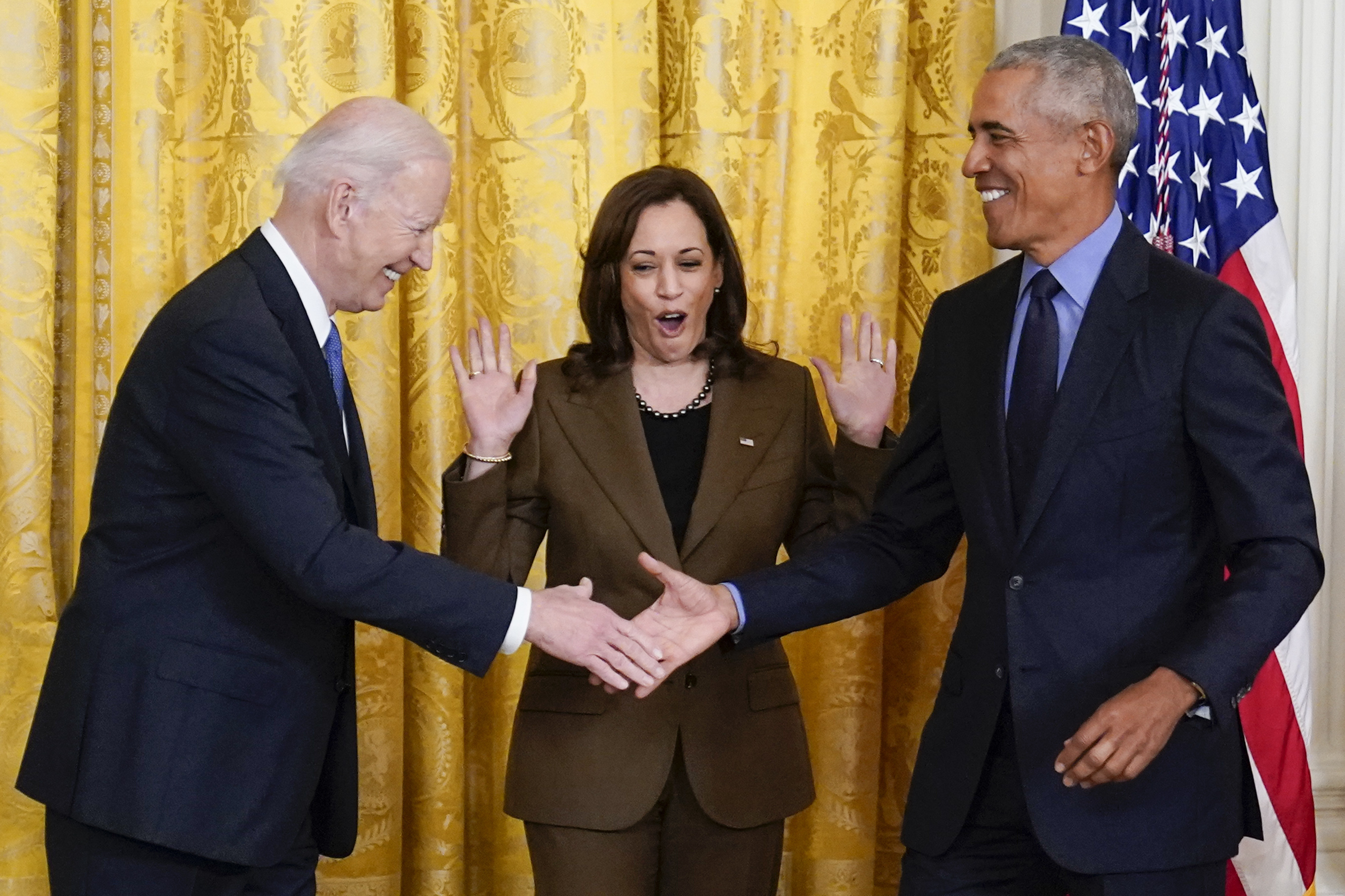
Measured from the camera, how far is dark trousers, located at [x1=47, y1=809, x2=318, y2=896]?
216 cm

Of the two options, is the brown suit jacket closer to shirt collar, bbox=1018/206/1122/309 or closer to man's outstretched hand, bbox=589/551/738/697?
man's outstretched hand, bbox=589/551/738/697

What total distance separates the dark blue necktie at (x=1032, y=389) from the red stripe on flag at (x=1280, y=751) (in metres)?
1.17

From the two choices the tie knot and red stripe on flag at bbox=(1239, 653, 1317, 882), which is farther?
red stripe on flag at bbox=(1239, 653, 1317, 882)

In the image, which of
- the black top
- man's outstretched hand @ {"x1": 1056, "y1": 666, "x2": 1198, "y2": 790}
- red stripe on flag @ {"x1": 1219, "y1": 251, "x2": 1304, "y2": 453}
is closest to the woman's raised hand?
the black top

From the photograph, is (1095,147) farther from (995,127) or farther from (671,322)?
(671,322)

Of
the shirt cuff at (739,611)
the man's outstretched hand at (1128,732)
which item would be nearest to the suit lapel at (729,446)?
the shirt cuff at (739,611)

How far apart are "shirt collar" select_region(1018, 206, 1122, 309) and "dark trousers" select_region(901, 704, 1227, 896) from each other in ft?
2.22

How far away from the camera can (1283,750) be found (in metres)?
3.10

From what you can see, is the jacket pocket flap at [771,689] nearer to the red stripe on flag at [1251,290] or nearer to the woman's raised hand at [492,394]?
the woman's raised hand at [492,394]

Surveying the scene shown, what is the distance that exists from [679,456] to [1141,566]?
0.93 meters

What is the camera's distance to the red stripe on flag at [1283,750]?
10.2 feet

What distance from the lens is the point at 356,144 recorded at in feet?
7.95

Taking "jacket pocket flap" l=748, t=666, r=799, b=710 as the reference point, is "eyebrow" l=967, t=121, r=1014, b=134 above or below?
above

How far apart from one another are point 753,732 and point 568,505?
0.55 m
